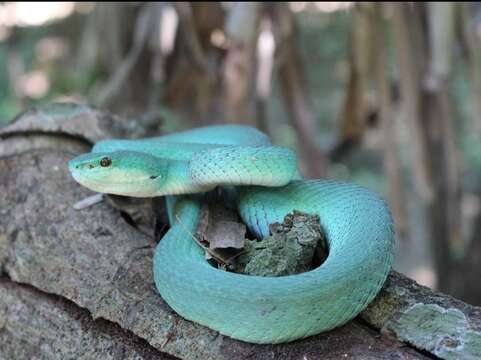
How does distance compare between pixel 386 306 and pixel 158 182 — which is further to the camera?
pixel 158 182

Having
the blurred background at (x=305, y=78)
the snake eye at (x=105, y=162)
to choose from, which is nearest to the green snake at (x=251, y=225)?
the snake eye at (x=105, y=162)

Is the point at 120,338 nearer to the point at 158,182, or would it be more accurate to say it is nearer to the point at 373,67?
the point at 158,182

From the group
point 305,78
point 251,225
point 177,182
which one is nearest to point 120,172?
point 177,182

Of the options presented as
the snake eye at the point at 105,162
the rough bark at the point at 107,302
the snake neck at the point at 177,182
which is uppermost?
the snake eye at the point at 105,162

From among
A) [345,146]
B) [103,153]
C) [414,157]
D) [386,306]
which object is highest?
[103,153]

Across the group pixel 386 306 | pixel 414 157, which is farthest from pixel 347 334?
pixel 414 157

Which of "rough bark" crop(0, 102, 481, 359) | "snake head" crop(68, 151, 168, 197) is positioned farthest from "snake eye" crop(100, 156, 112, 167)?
"rough bark" crop(0, 102, 481, 359)

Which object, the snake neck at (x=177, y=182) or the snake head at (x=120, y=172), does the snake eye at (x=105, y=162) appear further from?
Result: the snake neck at (x=177, y=182)

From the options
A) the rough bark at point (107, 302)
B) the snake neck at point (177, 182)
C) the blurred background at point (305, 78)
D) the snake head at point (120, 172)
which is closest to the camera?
the rough bark at point (107, 302)
